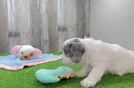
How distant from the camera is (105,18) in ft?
9.07

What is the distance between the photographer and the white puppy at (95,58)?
3.73 feet

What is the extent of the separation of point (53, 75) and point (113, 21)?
5.46ft

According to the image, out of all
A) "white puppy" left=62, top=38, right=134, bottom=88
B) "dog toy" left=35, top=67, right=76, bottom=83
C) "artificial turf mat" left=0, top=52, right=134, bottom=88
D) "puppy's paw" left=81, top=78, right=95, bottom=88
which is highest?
"white puppy" left=62, top=38, right=134, bottom=88

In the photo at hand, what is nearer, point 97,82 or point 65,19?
point 97,82

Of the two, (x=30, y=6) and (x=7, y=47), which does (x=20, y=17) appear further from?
(x=7, y=47)

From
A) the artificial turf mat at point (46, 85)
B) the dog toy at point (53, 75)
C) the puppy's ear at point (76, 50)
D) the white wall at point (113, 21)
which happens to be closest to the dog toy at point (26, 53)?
the artificial turf mat at point (46, 85)

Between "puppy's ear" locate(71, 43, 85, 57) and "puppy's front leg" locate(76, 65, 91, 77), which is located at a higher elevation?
"puppy's ear" locate(71, 43, 85, 57)

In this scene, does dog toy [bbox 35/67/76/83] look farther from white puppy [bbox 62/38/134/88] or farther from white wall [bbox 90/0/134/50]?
white wall [bbox 90/0/134/50]

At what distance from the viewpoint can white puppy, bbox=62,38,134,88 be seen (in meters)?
1.14

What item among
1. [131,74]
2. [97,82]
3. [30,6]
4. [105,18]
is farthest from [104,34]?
[97,82]

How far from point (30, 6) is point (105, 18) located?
3.19 feet

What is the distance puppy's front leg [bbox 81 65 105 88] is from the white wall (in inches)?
53.7

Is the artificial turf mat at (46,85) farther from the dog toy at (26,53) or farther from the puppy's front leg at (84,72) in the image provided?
the dog toy at (26,53)

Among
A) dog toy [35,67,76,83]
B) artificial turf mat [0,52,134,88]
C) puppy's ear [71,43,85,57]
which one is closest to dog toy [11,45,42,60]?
artificial turf mat [0,52,134,88]
